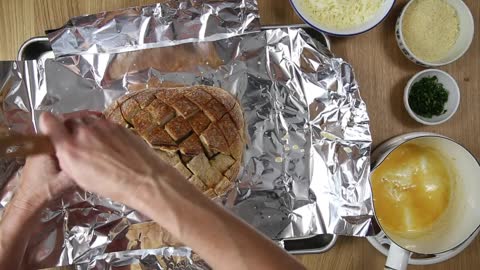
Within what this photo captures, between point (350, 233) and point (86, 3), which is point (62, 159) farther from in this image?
point (350, 233)

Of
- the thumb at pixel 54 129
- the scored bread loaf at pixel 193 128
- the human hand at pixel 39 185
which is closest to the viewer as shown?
the thumb at pixel 54 129

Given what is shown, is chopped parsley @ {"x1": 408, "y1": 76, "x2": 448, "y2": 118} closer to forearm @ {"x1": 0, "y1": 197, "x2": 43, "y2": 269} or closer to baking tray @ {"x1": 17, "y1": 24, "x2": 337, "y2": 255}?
baking tray @ {"x1": 17, "y1": 24, "x2": 337, "y2": 255}

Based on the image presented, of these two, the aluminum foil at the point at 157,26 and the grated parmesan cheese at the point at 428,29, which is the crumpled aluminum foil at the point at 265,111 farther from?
the grated parmesan cheese at the point at 428,29

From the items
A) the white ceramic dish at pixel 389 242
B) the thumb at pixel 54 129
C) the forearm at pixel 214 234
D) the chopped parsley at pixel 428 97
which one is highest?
the thumb at pixel 54 129

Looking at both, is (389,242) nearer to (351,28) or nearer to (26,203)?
(351,28)

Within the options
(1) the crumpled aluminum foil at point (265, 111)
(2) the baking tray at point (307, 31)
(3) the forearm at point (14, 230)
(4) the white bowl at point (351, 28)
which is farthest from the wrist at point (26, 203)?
(4) the white bowl at point (351, 28)

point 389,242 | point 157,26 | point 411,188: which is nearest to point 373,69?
point 411,188
